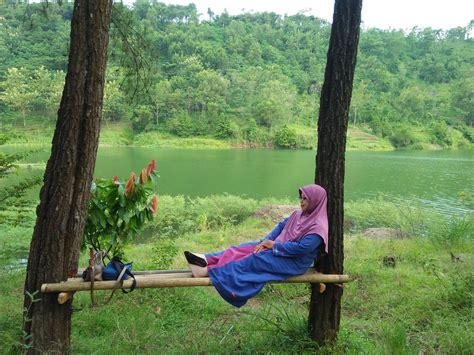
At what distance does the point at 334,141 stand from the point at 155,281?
1.48 metres

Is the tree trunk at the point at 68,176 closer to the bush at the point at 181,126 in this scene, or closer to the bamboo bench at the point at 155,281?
the bamboo bench at the point at 155,281

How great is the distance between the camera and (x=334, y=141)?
2.71 metres

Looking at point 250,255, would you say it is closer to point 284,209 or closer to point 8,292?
point 8,292

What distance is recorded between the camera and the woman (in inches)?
104

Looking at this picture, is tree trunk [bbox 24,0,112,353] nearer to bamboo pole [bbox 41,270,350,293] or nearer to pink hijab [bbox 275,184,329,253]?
bamboo pole [bbox 41,270,350,293]

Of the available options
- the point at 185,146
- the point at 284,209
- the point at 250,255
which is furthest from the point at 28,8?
the point at 185,146

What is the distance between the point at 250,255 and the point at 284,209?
940 centimetres

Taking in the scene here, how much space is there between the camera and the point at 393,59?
268 ft

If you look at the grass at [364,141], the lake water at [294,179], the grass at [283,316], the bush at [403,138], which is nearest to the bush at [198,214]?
the lake water at [294,179]

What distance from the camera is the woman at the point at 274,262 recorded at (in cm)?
264

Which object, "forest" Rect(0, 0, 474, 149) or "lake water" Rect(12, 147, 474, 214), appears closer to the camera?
"lake water" Rect(12, 147, 474, 214)

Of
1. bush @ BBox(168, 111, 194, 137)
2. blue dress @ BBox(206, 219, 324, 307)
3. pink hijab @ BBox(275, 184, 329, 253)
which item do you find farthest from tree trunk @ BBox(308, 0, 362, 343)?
bush @ BBox(168, 111, 194, 137)

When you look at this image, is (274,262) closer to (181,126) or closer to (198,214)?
(198,214)

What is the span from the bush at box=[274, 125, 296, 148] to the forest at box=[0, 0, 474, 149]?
156mm
